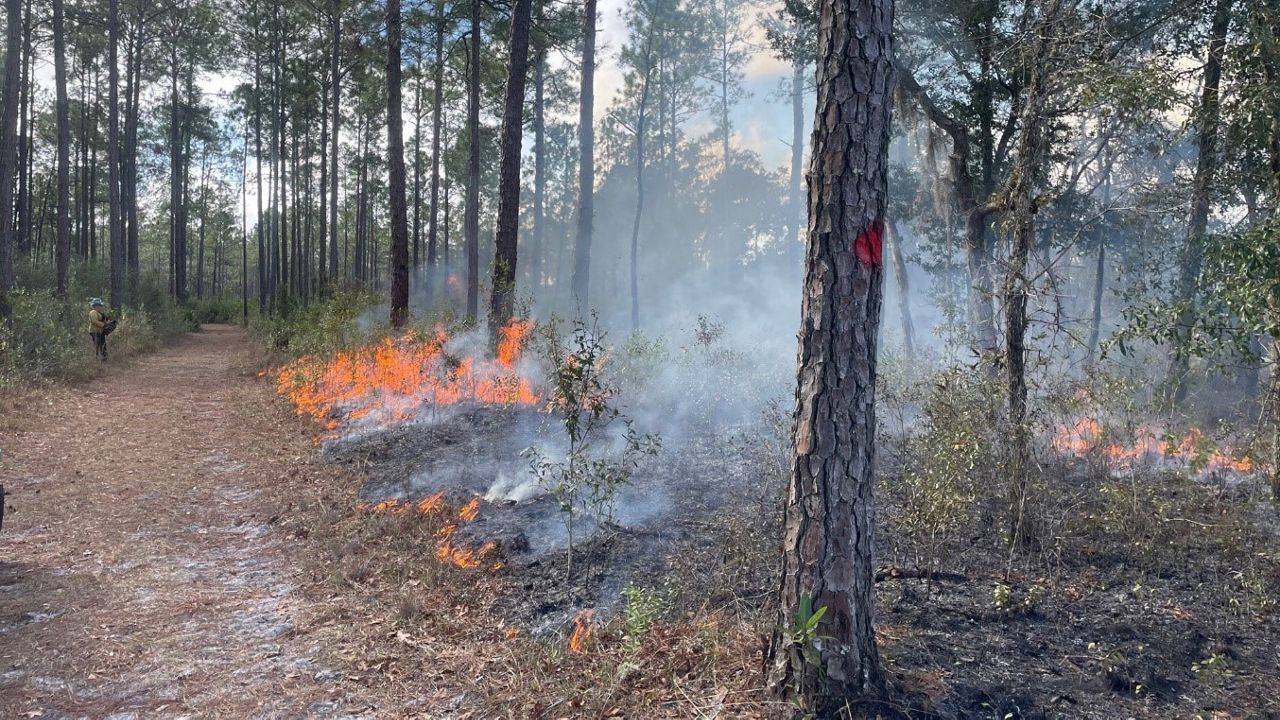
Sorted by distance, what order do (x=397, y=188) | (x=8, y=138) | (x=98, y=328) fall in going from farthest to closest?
(x=98, y=328)
(x=397, y=188)
(x=8, y=138)

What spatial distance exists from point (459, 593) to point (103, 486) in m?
5.07

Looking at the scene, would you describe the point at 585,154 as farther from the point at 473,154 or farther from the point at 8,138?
the point at 8,138

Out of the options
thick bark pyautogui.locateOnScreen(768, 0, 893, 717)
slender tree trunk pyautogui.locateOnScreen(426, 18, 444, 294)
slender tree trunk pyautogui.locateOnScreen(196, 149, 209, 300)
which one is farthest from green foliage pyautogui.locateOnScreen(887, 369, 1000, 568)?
slender tree trunk pyautogui.locateOnScreen(196, 149, 209, 300)

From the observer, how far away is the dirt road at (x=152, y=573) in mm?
3764

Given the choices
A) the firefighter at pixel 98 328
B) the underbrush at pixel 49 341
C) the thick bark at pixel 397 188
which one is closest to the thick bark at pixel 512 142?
the thick bark at pixel 397 188

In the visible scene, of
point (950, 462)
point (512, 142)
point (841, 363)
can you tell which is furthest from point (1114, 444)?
point (512, 142)

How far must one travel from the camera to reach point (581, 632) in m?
3.94

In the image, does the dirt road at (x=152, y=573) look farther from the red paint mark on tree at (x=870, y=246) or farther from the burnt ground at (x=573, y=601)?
the red paint mark on tree at (x=870, y=246)

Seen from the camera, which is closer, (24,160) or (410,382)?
(410,382)

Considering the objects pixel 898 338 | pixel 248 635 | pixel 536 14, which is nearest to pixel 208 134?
pixel 536 14

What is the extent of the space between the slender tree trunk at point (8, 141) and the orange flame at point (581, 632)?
15.3 metres

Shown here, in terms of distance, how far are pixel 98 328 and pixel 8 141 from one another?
4219 millimetres

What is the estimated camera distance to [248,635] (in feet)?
14.4

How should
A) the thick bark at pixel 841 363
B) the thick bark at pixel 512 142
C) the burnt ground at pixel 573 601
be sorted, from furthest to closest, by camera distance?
the thick bark at pixel 512 142
the burnt ground at pixel 573 601
the thick bark at pixel 841 363
